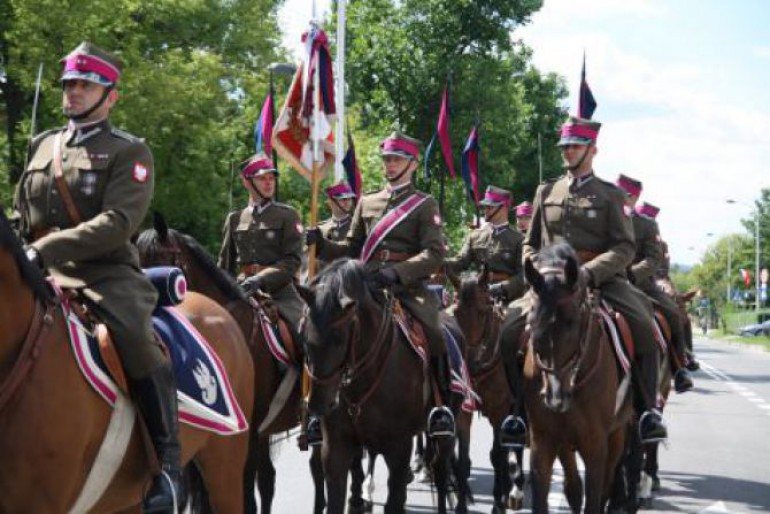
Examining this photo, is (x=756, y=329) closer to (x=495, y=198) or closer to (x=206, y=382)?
(x=495, y=198)

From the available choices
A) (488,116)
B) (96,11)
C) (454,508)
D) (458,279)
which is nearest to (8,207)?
(96,11)

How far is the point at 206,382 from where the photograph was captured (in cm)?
651

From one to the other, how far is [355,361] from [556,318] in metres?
1.36

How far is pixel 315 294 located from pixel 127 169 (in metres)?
2.44

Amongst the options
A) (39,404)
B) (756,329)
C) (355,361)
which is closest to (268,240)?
(355,361)

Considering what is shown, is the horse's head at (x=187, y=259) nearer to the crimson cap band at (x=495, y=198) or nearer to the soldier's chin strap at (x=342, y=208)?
the soldier's chin strap at (x=342, y=208)

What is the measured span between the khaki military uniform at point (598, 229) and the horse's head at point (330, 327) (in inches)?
72.4

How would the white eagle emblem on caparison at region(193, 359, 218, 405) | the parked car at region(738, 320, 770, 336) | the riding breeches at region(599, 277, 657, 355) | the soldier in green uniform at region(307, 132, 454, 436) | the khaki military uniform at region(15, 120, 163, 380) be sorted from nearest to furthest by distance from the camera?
the khaki military uniform at region(15, 120, 163, 380) < the white eagle emblem on caparison at region(193, 359, 218, 405) < the soldier in green uniform at region(307, 132, 454, 436) < the riding breeches at region(599, 277, 657, 355) < the parked car at region(738, 320, 770, 336)

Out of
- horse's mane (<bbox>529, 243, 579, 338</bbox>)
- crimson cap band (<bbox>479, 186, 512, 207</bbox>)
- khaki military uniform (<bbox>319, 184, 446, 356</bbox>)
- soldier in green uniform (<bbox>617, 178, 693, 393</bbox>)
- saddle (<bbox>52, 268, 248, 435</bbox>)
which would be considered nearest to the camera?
saddle (<bbox>52, 268, 248, 435</bbox>)

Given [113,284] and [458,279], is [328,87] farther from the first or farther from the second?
[113,284]

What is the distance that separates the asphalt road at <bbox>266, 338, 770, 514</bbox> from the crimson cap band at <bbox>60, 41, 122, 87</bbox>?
5.33 m

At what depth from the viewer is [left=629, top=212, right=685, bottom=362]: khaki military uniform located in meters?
11.5

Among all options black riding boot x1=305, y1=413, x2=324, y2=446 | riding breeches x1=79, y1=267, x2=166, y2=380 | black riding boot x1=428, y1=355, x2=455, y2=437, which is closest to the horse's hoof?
black riding boot x1=428, y1=355, x2=455, y2=437

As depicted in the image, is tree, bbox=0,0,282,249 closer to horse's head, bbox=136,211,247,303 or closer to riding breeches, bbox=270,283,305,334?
riding breeches, bbox=270,283,305,334
